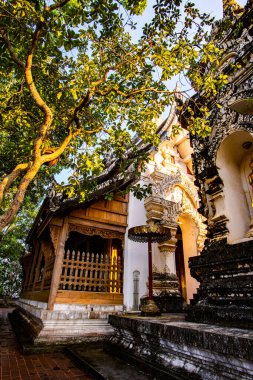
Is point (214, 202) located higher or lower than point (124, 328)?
higher

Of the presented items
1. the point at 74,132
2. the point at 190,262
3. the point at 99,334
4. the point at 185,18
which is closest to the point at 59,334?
the point at 99,334

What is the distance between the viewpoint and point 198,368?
243cm

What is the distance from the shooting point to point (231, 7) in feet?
15.3

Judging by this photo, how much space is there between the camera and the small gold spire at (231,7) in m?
4.63

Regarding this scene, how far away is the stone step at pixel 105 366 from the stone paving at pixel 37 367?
0.16 metres

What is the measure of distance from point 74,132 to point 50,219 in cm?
299

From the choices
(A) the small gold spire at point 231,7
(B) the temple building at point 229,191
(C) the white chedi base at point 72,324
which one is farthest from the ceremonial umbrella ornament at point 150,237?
(A) the small gold spire at point 231,7

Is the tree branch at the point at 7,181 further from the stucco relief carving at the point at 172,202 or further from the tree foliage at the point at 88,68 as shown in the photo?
the stucco relief carving at the point at 172,202

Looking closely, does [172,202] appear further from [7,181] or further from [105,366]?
[7,181]

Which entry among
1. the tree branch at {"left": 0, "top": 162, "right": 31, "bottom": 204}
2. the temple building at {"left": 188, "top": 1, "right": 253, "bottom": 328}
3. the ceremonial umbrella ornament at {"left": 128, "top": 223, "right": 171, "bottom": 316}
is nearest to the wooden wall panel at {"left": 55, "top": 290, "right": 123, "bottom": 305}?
the ceremonial umbrella ornament at {"left": 128, "top": 223, "right": 171, "bottom": 316}

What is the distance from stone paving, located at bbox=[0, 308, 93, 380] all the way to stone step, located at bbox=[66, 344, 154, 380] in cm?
16

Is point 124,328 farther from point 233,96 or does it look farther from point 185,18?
point 185,18

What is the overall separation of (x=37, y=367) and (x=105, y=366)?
156cm

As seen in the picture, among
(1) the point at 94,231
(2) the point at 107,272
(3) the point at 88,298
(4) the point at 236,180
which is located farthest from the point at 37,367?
(4) the point at 236,180
